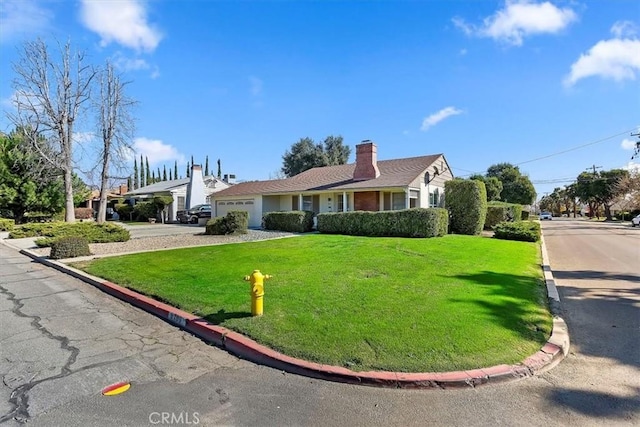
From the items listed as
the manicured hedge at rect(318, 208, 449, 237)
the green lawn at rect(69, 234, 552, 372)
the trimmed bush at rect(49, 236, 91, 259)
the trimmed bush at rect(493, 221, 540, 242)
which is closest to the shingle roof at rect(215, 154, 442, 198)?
the manicured hedge at rect(318, 208, 449, 237)

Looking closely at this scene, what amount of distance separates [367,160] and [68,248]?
57.1 feet

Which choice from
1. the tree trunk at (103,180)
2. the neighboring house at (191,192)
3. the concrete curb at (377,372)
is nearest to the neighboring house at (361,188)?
the neighboring house at (191,192)

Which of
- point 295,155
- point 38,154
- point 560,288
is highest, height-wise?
point 295,155

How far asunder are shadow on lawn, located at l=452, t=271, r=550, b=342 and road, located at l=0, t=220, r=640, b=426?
52 centimetres

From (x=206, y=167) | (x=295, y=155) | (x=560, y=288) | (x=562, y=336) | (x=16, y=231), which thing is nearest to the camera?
(x=562, y=336)

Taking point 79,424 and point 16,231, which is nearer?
point 79,424

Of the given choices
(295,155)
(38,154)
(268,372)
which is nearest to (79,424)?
(268,372)

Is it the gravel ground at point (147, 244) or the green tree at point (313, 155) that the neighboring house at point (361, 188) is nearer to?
the gravel ground at point (147, 244)

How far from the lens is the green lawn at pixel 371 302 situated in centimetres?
430

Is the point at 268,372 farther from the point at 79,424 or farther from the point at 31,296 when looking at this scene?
the point at 31,296

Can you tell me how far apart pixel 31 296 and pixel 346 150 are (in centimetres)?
4579

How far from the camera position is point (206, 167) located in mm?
75875

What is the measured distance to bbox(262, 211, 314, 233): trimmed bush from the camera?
2164cm

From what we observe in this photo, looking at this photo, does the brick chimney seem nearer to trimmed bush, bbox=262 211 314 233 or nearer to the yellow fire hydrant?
trimmed bush, bbox=262 211 314 233
